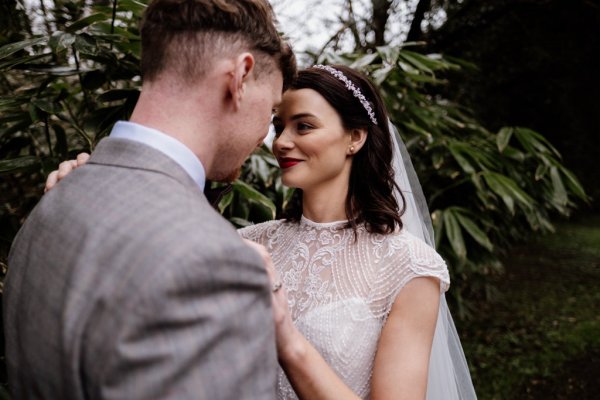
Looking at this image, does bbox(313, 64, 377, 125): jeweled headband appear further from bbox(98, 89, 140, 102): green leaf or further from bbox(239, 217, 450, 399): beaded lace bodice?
bbox(98, 89, 140, 102): green leaf

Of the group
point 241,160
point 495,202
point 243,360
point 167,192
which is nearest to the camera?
point 243,360

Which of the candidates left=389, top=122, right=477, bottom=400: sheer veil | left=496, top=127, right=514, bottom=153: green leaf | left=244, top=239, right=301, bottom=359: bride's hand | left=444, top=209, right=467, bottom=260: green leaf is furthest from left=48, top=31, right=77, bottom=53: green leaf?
left=496, top=127, right=514, bottom=153: green leaf

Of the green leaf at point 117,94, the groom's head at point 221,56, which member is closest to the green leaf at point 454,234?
the green leaf at point 117,94

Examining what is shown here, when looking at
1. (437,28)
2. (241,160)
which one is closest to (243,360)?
(241,160)

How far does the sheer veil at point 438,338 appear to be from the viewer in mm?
1912

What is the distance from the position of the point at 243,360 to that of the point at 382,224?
1.19 metres

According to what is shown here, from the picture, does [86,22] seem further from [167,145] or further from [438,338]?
[438,338]

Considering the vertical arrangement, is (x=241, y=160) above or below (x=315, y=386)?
above

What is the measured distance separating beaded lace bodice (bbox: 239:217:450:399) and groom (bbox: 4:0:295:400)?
2.67 ft

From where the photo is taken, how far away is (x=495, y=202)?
142 inches

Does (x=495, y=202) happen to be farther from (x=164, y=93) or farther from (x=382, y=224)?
(x=164, y=93)

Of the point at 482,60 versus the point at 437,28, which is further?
the point at 482,60

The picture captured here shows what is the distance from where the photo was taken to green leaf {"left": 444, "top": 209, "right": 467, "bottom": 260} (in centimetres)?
308

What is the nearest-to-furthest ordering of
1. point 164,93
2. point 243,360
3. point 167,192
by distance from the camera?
point 243,360 < point 167,192 < point 164,93
